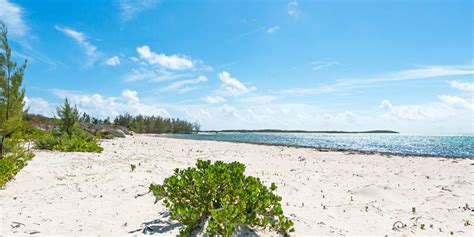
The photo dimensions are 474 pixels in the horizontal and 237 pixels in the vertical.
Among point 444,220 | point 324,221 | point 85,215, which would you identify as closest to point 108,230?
point 85,215

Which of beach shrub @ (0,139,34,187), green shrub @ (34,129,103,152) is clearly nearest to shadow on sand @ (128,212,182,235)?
beach shrub @ (0,139,34,187)

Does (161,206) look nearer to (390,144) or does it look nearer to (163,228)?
(163,228)

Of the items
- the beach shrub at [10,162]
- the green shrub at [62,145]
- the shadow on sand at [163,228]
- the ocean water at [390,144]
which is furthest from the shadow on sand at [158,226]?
the ocean water at [390,144]

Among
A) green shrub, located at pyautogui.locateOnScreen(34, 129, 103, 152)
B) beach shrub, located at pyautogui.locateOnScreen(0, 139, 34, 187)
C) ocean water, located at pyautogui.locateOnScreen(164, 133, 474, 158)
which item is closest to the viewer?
beach shrub, located at pyautogui.locateOnScreen(0, 139, 34, 187)

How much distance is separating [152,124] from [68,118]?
87.3m

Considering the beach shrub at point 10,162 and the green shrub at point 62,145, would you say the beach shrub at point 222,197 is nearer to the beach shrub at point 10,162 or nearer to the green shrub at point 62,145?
the beach shrub at point 10,162

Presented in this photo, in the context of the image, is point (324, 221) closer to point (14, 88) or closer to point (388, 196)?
point (388, 196)

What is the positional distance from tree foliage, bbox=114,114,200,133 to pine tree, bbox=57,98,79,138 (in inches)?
2837

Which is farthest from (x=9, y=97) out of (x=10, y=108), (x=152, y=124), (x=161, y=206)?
(x=152, y=124)

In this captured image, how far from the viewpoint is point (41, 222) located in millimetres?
4828

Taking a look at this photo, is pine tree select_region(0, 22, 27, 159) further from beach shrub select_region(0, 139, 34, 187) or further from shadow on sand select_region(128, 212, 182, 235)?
shadow on sand select_region(128, 212, 182, 235)

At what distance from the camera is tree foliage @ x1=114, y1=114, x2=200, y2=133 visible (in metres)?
94.3

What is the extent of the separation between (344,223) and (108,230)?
14.9 feet

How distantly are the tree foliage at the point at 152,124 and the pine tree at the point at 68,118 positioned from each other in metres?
72.1
